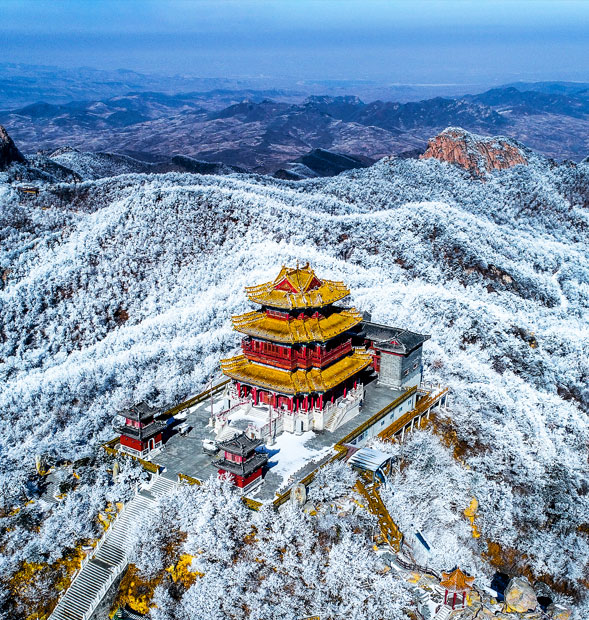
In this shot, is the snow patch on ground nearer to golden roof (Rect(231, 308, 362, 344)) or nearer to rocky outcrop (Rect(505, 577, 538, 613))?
golden roof (Rect(231, 308, 362, 344))

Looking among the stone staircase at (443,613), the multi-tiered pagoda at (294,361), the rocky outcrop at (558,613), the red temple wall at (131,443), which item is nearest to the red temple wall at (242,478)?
the multi-tiered pagoda at (294,361)

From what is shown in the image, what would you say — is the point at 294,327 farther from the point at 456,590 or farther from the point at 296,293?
the point at 456,590

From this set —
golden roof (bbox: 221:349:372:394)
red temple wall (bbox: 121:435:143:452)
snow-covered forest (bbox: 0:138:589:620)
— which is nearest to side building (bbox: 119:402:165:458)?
red temple wall (bbox: 121:435:143:452)

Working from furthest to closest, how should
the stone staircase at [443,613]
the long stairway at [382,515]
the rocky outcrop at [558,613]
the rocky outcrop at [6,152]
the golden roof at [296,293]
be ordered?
the rocky outcrop at [6,152] < the golden roof at [296,293] < the long stairway at [382,515] < the rocky outcrop at [558,613] < the stone staircase at [443,613]

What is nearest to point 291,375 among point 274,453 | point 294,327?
point 294,327

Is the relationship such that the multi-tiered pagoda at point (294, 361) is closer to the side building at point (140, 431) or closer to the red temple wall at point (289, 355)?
the red temple wall at point (289, 355)

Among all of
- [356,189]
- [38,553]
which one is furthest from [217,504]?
[356,189]

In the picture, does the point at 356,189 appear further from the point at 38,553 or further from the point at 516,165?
the point at 38,553
